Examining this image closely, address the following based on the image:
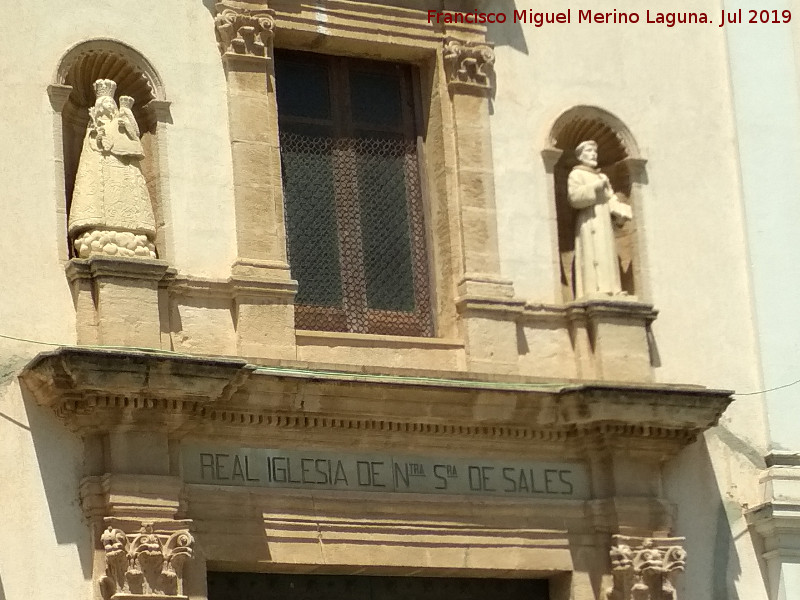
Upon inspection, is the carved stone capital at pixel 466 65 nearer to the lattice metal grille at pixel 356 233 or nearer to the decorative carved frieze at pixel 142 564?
the lattice metal grille at pixel 356 233

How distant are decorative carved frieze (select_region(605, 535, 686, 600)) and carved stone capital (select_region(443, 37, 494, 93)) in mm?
3349

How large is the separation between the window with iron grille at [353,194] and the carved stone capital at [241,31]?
485 millimetres

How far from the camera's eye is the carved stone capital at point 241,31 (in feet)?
52.4

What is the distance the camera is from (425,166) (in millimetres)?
16812

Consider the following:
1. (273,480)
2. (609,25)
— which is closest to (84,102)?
(273,480)

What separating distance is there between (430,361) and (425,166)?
1545 millimetres

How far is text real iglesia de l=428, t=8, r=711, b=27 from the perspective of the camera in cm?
1678

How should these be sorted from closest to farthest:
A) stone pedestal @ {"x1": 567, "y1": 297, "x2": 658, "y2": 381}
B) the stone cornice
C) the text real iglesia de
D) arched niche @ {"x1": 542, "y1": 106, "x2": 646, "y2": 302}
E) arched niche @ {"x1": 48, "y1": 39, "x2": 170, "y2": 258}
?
1. the stone cornice
2. arched niche @ {"x1": 48, "y1": 39, "x2": 170, "y2": 258}
3. stone pedestal @ {"x1": 567, "y1": 297, "x2": 658, "y2": 381}
4. the text real iglesia de
5. arched niche @ {"x1": 542, "y1": 106, "x2": 646, "y2": 302}

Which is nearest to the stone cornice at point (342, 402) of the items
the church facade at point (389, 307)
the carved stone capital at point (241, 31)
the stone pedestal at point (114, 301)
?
the church facade at point (389, 307)

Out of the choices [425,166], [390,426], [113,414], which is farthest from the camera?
[425,166]

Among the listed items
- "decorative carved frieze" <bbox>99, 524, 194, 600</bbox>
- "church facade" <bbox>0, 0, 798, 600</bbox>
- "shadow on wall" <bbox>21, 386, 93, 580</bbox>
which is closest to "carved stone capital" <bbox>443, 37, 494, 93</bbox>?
"church facade" <bbox>0, 0, 798, 600</bbox>

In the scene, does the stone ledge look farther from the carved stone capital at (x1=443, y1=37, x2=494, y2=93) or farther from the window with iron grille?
the carved stone capital at (x1=443, y1=37, x2=494, y2=93)

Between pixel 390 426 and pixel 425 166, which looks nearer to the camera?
pixel 390 426

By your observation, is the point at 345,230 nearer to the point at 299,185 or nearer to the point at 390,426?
the point at 299,185
